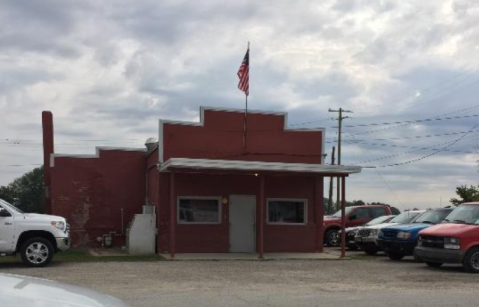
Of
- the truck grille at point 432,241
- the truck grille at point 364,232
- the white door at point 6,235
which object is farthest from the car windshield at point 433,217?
the white door at point 6,235

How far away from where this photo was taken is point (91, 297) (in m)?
3.73

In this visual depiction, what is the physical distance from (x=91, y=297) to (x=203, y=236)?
17490 millimetres

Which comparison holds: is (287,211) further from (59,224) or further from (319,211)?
(59,224)

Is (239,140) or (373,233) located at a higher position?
(239,140)

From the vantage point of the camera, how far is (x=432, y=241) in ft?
51.6

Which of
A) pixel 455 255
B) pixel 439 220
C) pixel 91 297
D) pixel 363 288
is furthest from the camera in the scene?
pixel 439 220

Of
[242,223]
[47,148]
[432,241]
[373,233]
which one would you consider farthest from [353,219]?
[47,148]

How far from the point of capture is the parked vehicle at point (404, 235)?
723 inches

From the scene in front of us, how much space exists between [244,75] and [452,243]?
10.3m

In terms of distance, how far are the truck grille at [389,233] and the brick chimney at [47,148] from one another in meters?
13.9

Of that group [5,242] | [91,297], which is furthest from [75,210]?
[91,297]

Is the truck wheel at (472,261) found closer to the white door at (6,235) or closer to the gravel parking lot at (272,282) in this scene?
the gravel parking lot at (272,282)

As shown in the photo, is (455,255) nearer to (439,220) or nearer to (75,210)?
(439,220)

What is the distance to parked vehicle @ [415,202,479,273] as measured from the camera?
15.1 m
